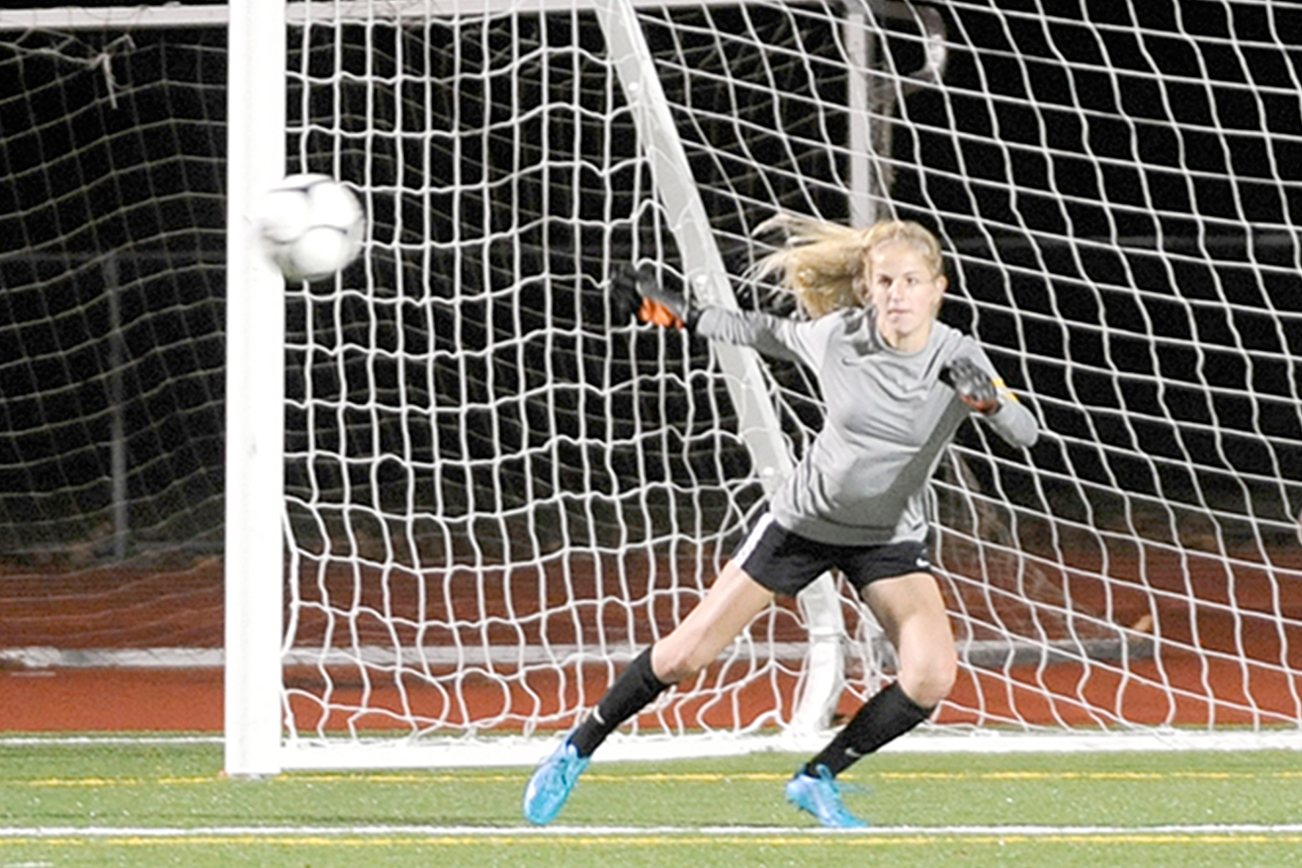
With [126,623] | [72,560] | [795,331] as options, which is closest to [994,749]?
[795,331]

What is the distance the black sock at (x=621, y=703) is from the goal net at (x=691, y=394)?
3.17 feet

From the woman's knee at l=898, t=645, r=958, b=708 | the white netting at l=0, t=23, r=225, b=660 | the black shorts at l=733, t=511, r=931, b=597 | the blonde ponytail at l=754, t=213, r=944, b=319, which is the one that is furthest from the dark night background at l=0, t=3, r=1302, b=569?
the woman's knee at l=898, t=645, r=958, b=708

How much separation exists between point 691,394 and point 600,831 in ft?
6.70

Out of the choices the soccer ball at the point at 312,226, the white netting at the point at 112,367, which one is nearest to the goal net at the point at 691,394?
the white netting at the point at 112,367

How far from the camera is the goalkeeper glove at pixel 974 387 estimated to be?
4914mm

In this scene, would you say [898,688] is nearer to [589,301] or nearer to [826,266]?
[826,266]

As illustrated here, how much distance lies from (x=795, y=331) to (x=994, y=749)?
65.7 inches

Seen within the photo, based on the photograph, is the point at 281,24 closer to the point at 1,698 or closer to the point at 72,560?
the point at 1,698

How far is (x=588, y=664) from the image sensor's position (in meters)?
8.42

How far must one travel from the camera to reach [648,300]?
530 centimetres

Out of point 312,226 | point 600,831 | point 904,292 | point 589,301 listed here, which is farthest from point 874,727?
point 589,301

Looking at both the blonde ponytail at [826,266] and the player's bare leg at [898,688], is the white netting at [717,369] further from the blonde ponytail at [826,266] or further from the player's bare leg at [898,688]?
the player's bare leg at [898,688]

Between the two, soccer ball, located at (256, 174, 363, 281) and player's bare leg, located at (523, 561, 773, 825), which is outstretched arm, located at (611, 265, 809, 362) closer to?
player's bare leg, located at (523, 561, 773, 825)

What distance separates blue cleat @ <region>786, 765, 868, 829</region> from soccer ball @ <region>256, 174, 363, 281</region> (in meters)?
1.60
